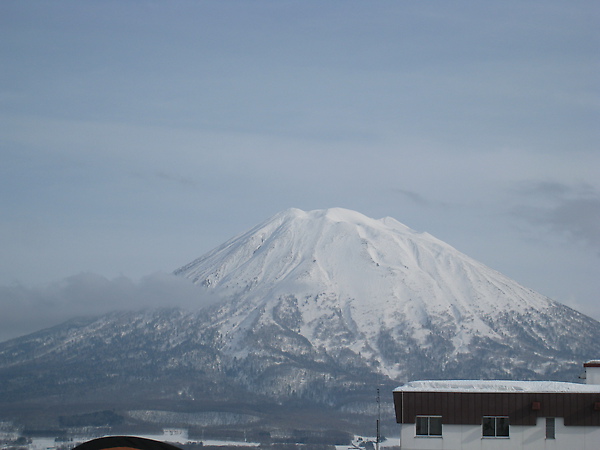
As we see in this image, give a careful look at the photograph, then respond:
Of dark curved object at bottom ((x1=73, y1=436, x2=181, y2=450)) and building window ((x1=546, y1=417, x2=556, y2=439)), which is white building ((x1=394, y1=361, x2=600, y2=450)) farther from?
dark curved object at bottom ((x1=73, y1=436, x2=181, y2=450))

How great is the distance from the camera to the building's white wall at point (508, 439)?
47.4 meters

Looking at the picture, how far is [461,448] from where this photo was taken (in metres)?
47.4

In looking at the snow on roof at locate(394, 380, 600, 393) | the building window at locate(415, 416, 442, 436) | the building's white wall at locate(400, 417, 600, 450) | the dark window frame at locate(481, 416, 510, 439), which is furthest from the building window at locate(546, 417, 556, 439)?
the building window at locate(415, 416, 442, 436)

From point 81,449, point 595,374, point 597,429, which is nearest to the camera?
point 81,449

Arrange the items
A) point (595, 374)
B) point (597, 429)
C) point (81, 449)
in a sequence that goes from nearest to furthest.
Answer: point (81, 449) < point (597, 429) < point (595, 374)

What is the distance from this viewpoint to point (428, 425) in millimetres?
47719

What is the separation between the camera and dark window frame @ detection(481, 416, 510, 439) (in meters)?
47.7

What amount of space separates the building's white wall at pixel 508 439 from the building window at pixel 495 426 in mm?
262

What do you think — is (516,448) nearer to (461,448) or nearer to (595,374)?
(461,448)

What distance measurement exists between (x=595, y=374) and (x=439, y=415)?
12489 mm

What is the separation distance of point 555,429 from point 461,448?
4482mm

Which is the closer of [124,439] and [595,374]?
[124,439]

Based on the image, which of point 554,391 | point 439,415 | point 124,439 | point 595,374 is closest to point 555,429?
point 554,391

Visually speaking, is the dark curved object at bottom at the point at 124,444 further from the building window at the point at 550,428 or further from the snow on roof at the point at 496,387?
the building window at the point at 550,428
